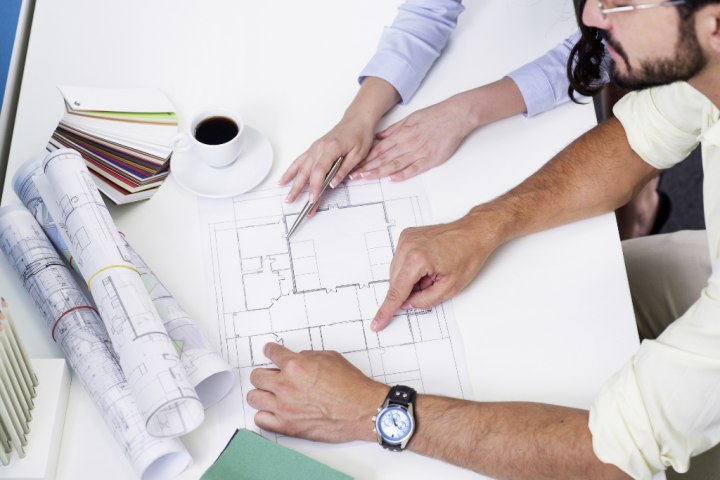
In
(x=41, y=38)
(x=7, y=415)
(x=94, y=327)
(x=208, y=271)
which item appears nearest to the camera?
(x=7, y=415)

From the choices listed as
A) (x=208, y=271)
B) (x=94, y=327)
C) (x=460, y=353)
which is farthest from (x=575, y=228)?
(x=94, y=327)

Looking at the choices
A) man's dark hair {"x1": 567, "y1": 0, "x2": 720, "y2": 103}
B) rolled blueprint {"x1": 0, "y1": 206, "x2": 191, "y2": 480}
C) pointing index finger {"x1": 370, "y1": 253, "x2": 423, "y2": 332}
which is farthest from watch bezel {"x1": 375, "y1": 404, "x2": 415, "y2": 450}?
man's dark hair {"x1": 567, "y1": 0, "x2": 720, "y2": 103}

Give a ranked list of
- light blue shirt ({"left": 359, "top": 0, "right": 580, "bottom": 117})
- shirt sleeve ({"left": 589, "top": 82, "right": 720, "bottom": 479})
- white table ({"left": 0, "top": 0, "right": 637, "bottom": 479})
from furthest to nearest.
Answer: light blue shirt ({"left": 359, "top": 0, "right": 580, "bottom": 117}) → white table ({"left": 0, "top": 0, "right": 637, "bottom": 479}) → shirt sleeve ({"left": 589, "top": 82, "right": 720, "bottom": 479})

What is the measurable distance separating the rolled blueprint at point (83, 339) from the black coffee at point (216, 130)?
0.29m

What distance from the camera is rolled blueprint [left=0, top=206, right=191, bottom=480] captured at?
3.45 feet

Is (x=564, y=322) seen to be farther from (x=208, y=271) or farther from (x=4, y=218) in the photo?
(x=4, y=218)

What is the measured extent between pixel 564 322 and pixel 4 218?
A: 2.79ft

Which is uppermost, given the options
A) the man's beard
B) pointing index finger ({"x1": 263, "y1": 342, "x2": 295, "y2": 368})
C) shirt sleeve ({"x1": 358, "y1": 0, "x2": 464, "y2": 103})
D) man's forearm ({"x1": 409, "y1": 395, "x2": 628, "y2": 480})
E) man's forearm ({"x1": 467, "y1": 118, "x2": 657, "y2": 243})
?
shirt sleeve ({"x1": 358, "y1": 0, "x2": 464, "y2": 103})

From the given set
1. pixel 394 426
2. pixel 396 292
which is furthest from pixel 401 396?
pixel 396 292

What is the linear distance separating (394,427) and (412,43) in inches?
27.1

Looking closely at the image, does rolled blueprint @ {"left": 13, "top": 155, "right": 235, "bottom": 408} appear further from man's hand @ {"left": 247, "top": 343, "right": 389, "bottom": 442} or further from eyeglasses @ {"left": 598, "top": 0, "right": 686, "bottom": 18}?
eyeglasses @ {"left": 598, "top": 0, "right": 686, "bottom": 18}

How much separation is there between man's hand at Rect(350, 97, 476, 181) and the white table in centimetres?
3

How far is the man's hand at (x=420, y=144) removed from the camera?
134 cm

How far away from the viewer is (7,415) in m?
0.97
